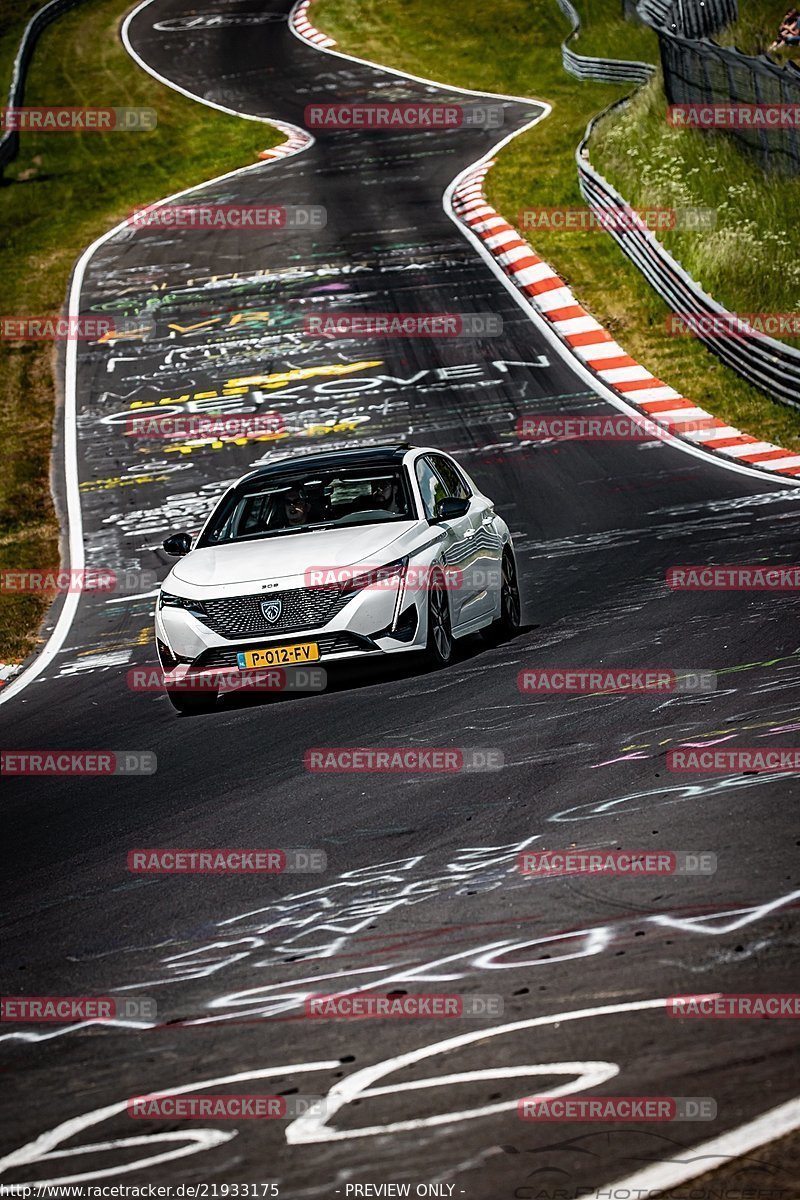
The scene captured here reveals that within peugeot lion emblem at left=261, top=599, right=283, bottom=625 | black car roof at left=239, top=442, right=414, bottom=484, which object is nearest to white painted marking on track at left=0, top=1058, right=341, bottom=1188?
peugeot lion emblem at left=261, top=599, right=283, bottom=625

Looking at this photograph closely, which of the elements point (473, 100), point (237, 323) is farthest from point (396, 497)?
point (473, 100)

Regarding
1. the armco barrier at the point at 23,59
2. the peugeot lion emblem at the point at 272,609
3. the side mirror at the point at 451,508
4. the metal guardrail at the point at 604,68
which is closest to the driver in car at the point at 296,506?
the side mirror at the point at 451,508

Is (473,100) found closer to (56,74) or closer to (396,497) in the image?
(56,74)

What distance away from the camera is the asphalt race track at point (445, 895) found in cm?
429

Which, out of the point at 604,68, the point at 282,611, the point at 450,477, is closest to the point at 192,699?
the point at 282,611

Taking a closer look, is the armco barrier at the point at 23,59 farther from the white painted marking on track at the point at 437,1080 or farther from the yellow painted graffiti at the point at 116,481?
the white painted marking on track at the point at 437,1080

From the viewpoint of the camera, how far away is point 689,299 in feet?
79.0

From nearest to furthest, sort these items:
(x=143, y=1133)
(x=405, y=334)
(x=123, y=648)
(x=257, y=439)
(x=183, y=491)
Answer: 1. (x=143, y=1133)
2. (x=123, y=648)
3. (x=183, y=491)
4. (x=257, y=439)
5. (x=405, y=334)

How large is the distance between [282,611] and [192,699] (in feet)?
2.89

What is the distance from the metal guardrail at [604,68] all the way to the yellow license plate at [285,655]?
105 feet

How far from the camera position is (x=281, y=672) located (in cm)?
1078

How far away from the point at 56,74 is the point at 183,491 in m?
29.4

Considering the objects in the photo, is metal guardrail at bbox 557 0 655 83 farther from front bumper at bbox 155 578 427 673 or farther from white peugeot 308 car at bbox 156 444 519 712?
front bumper at bbox 155 578 427 673

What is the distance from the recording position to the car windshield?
1163 cm
